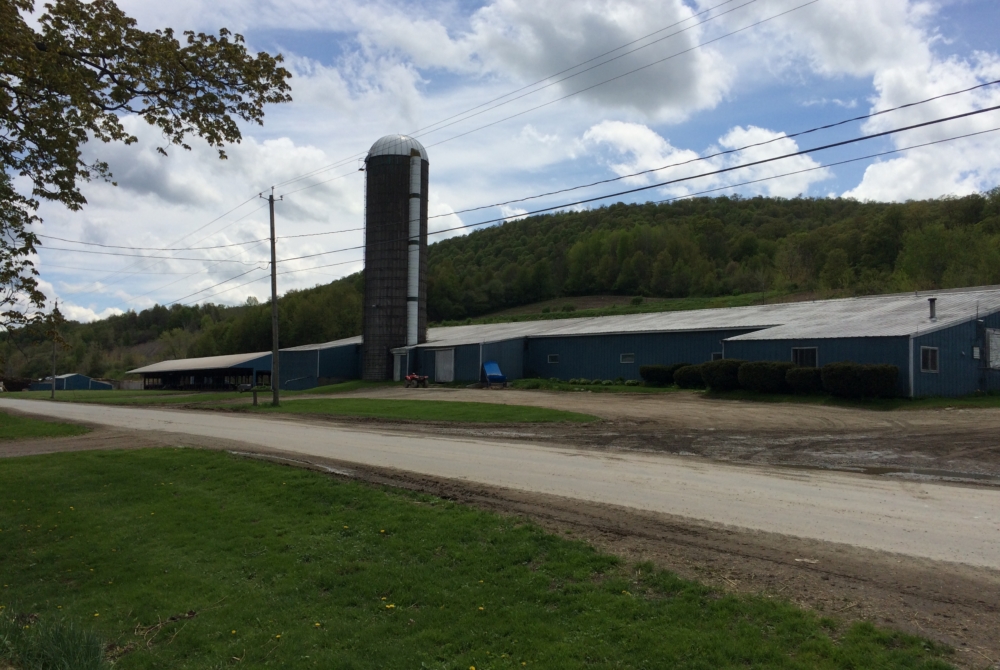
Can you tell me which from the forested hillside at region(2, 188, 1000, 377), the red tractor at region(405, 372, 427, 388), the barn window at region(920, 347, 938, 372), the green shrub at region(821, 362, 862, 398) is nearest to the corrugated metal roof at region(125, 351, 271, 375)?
the forested hillside at region(2, 188, 1000, 377)

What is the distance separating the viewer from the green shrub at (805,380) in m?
27.3

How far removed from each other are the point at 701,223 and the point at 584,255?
17.8 meters

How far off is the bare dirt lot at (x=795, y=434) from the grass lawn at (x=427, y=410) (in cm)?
125

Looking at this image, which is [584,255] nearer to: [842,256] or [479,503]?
[842,256]

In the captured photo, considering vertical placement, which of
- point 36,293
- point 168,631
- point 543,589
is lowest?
point 168,631

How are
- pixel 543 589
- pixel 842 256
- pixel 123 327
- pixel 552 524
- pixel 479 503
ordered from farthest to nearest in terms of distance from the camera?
pixel 123 327 < pixel 842 256 < pixel 479 503 < pixel 552 524 < pixel 543 589

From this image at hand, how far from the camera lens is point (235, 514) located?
11430 millimetres

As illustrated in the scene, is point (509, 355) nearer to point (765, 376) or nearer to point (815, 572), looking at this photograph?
point (765, 376)

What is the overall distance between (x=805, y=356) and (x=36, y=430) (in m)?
29.0

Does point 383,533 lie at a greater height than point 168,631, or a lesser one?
→ greater

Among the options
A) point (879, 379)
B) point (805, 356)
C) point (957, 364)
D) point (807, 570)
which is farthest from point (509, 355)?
point (807, 570)

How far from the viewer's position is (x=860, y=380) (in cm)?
2572

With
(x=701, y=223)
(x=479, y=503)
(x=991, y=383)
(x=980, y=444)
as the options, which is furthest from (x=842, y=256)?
(x=479, y=503)

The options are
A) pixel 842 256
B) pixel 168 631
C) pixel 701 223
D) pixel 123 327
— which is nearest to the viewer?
pixel 168 631
